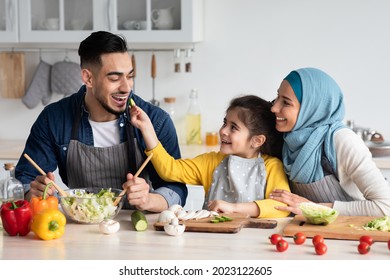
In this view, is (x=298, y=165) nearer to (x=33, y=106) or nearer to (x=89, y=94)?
(x=89, y=94)

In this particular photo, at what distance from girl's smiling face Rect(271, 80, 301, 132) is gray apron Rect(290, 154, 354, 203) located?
191mm

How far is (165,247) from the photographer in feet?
7.89

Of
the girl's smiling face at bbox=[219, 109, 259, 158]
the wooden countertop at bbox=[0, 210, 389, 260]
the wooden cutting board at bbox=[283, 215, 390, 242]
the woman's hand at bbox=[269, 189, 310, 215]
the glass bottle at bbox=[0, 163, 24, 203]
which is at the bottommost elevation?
the wooden countertop at bbox=[0, 210, 389, 260]

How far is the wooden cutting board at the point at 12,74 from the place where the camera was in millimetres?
5062

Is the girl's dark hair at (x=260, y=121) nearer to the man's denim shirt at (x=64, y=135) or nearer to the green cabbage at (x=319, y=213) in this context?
the man's denim shirt at (x=64, y=135)

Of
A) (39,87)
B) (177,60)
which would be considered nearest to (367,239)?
(177,60)

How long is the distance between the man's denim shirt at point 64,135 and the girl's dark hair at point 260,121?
1.09 ft

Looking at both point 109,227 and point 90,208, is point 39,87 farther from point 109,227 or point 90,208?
point 109,227

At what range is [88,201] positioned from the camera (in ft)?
8.79

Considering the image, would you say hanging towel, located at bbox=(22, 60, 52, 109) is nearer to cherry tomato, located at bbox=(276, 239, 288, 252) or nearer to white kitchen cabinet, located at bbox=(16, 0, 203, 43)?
white kitchen cabinet, located at bbox=(16, 0, 203, 43)

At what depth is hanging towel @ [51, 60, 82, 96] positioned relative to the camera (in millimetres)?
4984

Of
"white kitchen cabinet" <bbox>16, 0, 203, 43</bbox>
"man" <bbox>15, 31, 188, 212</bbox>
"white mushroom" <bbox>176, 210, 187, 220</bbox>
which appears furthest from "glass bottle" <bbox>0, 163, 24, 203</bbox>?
"white kitchen cabinet" <bbox>16, 0, 203, 43</bbox>

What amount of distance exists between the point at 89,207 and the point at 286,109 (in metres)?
0.84

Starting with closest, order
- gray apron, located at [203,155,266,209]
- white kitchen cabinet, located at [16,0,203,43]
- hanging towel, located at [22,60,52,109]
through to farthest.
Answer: gray apron, located at [203,155,266,209]
white kitchen cabinet, located at [16,0,203,43]
hanging towel, located at [22,60,52,109]
